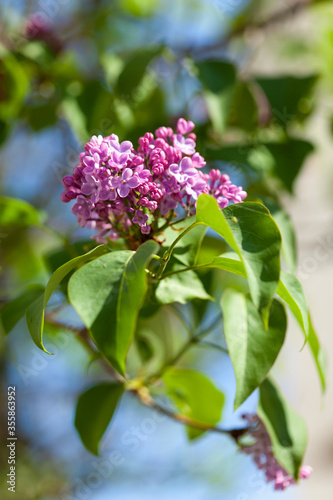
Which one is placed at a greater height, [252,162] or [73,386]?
[252,162]

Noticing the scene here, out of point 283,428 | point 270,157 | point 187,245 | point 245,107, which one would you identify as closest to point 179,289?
point 187,245

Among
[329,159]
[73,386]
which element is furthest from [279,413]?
[329,159]

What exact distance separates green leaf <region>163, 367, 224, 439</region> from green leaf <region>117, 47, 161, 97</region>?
1.78ft

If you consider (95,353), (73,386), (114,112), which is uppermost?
(114,112)

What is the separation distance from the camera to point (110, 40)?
1580 millimetres

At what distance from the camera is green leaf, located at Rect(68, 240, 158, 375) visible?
0.45 meters

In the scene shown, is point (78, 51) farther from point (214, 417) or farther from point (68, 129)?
point (214, 417)

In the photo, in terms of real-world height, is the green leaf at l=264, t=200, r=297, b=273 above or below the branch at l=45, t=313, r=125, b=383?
above

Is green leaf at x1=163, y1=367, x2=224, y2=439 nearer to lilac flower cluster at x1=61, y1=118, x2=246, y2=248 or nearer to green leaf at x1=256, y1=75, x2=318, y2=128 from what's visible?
lilac flower cluster at x1=61, y1=118, x2=246, y2=248

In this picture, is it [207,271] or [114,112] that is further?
[114,112]

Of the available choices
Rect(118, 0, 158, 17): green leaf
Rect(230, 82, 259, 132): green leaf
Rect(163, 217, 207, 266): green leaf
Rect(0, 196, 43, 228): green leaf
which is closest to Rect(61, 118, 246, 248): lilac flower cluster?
Rect(163, 217, 207, 266): green leaf

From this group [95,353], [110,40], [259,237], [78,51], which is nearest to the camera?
[259,237]

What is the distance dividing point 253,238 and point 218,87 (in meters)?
0.56

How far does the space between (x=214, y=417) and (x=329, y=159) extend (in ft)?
4.61
